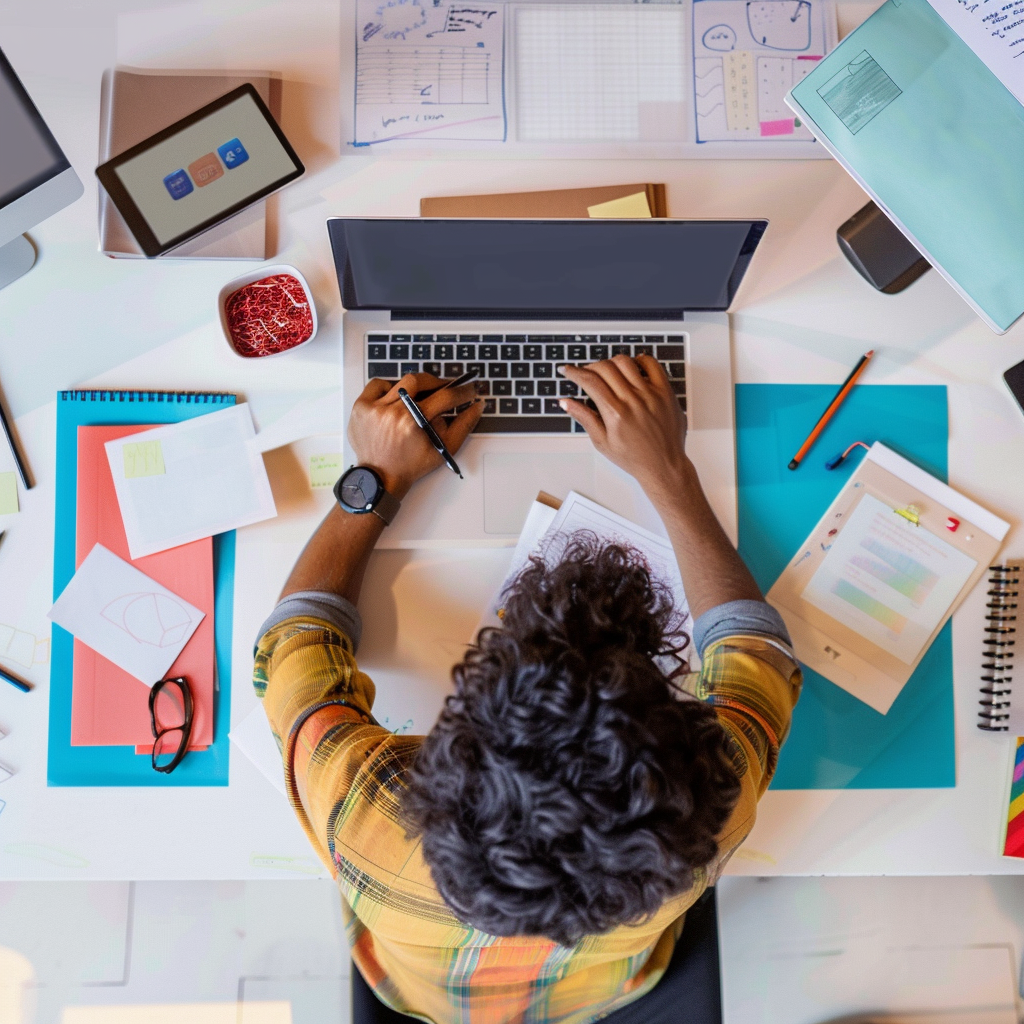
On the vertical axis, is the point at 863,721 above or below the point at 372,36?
Result: below

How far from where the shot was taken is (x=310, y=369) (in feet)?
3.58

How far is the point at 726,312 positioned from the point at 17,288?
3.22 ft

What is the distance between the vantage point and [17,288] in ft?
3.55

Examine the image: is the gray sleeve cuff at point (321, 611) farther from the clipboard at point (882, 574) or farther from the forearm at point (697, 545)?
the clipboard at point (882, 574)

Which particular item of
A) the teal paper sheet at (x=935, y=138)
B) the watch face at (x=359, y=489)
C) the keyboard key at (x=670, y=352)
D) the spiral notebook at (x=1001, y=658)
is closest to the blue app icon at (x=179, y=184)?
the watch face at (x=359, y=489)

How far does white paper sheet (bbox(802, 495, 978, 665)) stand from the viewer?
1085 millimetres

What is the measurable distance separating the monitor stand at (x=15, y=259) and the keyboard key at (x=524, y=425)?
2.15ft

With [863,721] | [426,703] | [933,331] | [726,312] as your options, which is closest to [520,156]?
[726,312]

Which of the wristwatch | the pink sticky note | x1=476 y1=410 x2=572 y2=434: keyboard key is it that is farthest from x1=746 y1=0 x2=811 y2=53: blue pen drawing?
the wristwatch

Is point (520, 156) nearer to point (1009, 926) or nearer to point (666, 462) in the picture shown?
point (666, 462)

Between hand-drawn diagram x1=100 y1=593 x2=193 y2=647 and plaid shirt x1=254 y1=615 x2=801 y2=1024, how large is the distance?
17cm

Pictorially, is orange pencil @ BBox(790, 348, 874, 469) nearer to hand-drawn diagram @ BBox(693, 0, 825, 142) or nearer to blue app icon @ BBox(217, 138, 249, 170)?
hand-drawn diagram @ BBox(693, 0, 825, 142)

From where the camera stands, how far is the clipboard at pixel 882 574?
1083 millimetres

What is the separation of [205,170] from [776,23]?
32.7 inches
